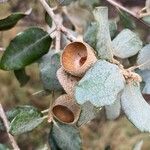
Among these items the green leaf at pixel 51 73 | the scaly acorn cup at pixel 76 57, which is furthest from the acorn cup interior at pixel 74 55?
the green leaf at pixel 51 73

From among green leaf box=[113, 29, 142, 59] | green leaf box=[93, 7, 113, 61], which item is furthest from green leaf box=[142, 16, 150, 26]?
green leaf box=[93, 7, 113, 61]

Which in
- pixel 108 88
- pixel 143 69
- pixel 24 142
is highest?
pixel 108 88

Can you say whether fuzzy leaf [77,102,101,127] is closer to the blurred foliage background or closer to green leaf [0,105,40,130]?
green leaf [0,105,40,130]

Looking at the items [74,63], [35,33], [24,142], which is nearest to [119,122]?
[24,142]

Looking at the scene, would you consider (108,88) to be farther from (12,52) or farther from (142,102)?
(12,52)

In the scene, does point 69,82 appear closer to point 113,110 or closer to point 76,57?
point 76,57

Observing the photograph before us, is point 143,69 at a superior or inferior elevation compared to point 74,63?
inferior
